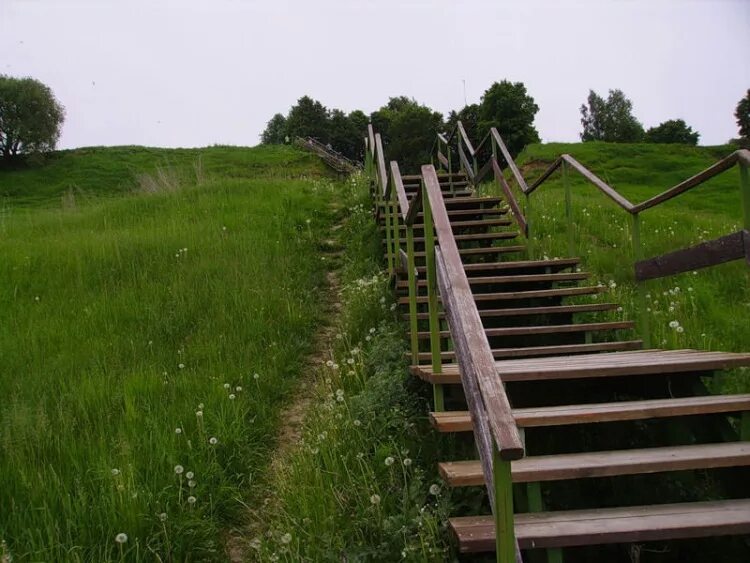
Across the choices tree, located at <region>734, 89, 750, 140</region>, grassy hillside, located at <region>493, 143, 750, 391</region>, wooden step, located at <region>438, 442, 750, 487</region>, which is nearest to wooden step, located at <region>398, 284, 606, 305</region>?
grassy hillside, located at <region>493, 143, 750, 391</region>

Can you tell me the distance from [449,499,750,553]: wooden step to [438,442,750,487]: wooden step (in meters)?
0.15

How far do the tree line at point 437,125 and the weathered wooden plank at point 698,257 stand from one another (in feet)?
105

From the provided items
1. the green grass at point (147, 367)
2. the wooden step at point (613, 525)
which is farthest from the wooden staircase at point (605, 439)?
the green grass at point (147, 367)

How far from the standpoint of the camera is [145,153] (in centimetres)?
3002

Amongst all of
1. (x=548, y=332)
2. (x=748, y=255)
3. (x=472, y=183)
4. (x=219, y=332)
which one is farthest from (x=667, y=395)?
(x=472, y=183)

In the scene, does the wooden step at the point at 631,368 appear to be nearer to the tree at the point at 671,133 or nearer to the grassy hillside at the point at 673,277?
the grassy hillside at the point at 673,277

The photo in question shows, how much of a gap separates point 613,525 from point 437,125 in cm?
4811

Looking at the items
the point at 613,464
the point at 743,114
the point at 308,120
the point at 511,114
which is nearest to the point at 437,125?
the point at 511,114

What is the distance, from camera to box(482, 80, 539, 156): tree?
39.1 metres

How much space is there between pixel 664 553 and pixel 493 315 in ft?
8.39

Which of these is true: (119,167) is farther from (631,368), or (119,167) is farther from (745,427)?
(745,427)

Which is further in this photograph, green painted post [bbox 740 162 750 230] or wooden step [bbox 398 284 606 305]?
wooden step [bbox 398 284 606 305]

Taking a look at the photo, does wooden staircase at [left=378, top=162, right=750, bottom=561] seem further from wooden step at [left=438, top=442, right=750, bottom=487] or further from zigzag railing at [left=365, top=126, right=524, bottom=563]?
zigzag railing at [left=365, top=126, right=524, bottom=563]

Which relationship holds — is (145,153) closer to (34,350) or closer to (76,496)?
(34,350)
